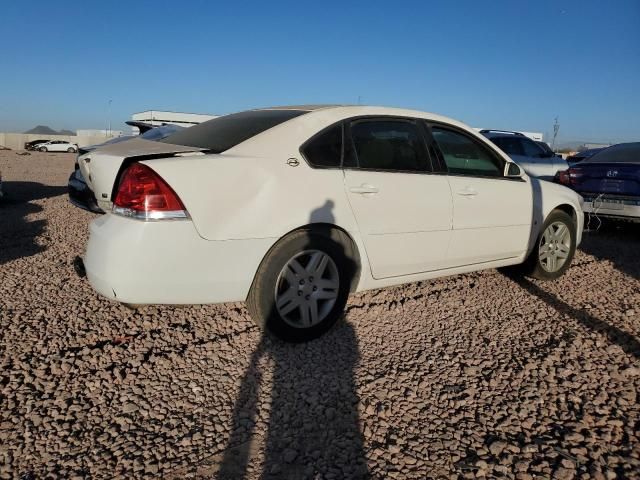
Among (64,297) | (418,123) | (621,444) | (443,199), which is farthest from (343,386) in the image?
(64,297)

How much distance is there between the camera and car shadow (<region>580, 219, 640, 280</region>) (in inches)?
216

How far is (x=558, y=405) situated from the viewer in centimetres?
250

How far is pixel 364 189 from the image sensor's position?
3.16m

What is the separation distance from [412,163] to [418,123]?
39cm

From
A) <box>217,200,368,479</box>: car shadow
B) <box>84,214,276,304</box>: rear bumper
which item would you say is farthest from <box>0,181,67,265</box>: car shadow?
<box>217,200,368,479</box>: car shadow

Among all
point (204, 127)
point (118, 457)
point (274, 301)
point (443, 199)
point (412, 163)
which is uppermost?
point (204, 127)

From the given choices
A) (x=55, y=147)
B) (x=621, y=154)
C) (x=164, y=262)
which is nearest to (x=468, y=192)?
(x=164, y=262)

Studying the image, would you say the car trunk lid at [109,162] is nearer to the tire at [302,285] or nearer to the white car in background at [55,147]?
the tire at [302,285]

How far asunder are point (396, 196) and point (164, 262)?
5.49ft

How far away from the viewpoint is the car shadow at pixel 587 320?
3279mm

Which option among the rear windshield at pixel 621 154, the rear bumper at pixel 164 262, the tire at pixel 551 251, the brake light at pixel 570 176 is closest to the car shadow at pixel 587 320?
the tire at pixel 551 251

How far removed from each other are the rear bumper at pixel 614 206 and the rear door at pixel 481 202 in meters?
3.11

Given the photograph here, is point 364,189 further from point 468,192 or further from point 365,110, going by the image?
point 468,192

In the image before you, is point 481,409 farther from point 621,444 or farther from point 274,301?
point 274,301
